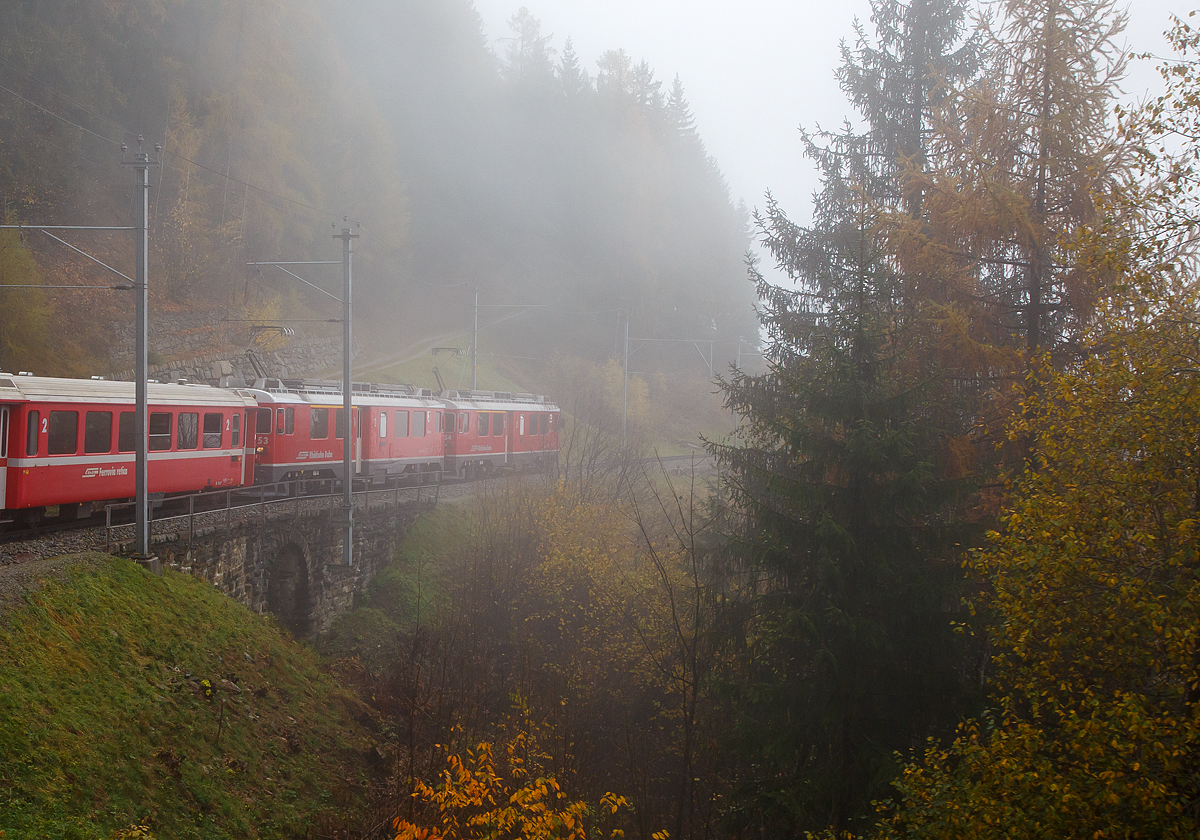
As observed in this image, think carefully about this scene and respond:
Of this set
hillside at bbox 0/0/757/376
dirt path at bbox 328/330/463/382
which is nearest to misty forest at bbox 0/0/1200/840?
hillside at bbox 0/0/757/376

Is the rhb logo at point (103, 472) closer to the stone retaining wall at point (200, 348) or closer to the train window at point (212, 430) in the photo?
the train window at point (212, 430)

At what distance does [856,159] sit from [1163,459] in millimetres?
10251

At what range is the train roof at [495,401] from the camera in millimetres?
27523

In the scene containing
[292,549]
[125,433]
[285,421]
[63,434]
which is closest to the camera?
[63,434]

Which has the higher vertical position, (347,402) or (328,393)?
(328,393)

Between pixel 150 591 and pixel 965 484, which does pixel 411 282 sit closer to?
pixel 150 591

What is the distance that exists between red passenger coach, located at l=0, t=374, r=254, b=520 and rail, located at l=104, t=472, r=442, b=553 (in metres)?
0.55

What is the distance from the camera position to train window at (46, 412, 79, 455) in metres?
12.8

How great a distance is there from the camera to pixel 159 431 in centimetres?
1523

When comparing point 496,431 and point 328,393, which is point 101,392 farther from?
point 496,431

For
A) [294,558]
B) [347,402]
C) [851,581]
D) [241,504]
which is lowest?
[294,558]

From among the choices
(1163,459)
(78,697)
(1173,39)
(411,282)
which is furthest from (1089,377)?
(411,282)

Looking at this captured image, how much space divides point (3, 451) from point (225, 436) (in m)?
5.33

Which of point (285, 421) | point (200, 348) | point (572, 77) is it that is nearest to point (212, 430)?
point (285, 421)
